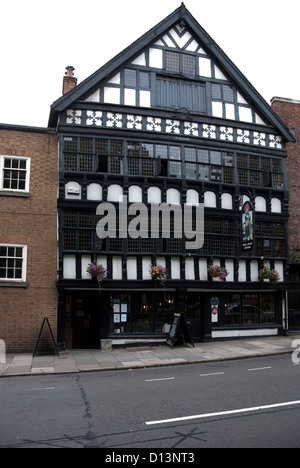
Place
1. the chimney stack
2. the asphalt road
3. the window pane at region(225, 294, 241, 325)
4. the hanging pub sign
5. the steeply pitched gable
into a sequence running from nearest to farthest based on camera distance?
the asphalt road, the hanging pub sign, the steeply pitched gable, the window pane at region(225, 294, 241, 325), the chimney stack

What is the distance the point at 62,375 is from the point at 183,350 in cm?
543

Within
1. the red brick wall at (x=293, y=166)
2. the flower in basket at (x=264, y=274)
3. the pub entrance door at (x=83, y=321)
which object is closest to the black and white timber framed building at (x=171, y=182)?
the pub entrance door at (x=83, y=321)

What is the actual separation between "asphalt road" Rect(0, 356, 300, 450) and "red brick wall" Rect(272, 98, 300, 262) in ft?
31.1

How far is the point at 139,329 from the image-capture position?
17.5 meters

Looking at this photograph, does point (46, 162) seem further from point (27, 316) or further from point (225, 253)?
point (225, 253)

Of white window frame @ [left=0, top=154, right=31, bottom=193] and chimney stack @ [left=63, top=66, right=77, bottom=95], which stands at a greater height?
chimney stack @ [left=63, top=66, right=77, bottom=95]

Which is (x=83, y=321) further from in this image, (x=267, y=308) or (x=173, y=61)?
(x=173, y=61)

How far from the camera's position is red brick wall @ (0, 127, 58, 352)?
52.5 ft

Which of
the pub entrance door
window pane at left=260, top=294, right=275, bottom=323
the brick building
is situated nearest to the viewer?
the pub entrance door

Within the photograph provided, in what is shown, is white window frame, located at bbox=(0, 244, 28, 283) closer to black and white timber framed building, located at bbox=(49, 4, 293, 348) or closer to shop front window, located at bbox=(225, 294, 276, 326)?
black and white timber framed building, located at bbox=(49, 4, 293, 348)

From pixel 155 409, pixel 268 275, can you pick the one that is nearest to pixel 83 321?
pixel 268 275

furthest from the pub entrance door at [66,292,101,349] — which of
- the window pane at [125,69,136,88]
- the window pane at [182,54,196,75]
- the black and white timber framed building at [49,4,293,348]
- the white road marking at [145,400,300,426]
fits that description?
the window pane at [182,54,196,75]

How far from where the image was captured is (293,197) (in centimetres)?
2055

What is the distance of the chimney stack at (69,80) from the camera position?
62.3 feet
